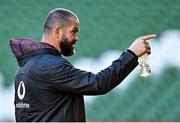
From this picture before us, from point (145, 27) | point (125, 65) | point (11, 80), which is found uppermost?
Answer: point (145, 27)

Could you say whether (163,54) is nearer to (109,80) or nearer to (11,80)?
(11,80)

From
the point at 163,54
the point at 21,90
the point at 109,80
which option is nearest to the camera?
the point at 109,80

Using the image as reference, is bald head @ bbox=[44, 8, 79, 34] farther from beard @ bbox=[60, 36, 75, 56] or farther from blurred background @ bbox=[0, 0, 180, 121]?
blurred background @ bbox=[0, 0, 180, 121]

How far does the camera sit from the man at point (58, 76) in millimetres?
3703

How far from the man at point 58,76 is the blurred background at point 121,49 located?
9.67 feet

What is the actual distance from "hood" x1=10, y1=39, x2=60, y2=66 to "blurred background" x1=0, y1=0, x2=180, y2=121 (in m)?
2.87

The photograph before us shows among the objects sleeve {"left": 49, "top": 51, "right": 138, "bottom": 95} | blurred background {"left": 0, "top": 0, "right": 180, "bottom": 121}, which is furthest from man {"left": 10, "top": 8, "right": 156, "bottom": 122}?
blurred background {"left": 0, "top": 0, "right": 180, "bottom": 121}

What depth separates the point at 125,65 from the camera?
3699mm

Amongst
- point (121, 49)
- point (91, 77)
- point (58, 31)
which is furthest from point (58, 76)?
point (121, 49)

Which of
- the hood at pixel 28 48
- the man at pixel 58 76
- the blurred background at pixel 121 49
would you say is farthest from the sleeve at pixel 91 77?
the blurred background at pixel 121 49

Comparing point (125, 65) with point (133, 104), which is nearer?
point (125, 65)

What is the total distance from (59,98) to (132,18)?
3.36 meters

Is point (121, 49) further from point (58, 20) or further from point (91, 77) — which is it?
point (91, 77)

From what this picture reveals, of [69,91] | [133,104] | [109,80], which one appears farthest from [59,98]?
[133,104]
